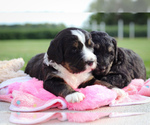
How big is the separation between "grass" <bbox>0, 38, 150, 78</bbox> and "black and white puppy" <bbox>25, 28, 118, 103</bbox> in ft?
0.71

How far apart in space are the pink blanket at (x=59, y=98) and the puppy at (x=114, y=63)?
0.20m

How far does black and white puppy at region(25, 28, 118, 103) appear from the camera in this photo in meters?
2.59

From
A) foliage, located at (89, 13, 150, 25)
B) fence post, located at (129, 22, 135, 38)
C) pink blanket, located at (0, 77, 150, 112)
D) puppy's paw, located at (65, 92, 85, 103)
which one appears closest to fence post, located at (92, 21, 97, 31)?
foliage, located at (89, 13, 150, 25)

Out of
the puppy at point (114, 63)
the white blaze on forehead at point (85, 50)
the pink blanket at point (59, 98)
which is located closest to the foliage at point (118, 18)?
the puppy at point (114, 63)

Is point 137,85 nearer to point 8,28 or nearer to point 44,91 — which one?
point 44,91

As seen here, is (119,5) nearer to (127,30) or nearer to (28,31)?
(127,30)

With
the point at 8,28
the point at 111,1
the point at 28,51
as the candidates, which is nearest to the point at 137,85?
the point at 111,1

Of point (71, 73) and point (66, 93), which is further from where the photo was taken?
point (71, 73)

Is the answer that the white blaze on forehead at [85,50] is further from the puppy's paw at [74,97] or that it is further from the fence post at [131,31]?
the fence post at [131,31]

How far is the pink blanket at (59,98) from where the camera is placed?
2619 mm

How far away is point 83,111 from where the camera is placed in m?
2.59

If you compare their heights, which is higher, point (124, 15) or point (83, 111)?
point (124, 15)

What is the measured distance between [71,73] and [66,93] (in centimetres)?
31

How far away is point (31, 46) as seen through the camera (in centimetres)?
312
